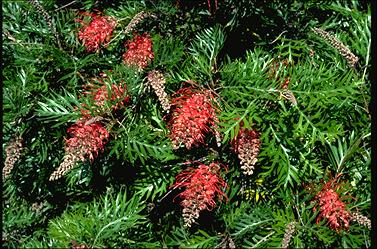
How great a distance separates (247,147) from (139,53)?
25cm

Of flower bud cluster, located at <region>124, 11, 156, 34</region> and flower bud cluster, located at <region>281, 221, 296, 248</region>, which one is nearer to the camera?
flower bud cluster, located at <region>281, 221, 296, 248</region>

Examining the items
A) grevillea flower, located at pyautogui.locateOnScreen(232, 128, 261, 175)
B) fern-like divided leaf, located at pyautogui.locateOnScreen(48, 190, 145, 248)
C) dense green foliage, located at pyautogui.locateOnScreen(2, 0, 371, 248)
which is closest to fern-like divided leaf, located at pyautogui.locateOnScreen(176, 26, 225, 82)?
dense green foliage, located at pyautogui.locateOnScreen(2, 0, 371, 248)

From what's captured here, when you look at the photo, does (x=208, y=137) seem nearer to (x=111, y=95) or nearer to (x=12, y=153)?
(x=111, y=95)

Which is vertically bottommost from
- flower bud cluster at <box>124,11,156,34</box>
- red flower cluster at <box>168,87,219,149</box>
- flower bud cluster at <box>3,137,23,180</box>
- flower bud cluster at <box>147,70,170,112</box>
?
flower bud cluster at <box>3,137,23,180</box>

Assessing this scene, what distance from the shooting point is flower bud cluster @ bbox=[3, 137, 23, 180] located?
104cm

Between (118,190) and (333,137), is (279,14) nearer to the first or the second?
(333,137)

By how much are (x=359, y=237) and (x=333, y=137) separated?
16 centimetres

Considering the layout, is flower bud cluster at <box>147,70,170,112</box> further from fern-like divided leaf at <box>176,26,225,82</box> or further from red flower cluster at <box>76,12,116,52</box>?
red flower cluster at <box>76,12,116,52</box>

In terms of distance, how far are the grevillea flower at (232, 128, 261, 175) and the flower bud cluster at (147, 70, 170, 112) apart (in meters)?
0.13

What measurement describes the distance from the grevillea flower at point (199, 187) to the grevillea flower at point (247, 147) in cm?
7

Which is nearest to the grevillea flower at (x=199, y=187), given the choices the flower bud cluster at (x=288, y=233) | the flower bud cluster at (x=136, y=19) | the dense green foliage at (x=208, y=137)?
the dense green foliage at (x=208, y=137)

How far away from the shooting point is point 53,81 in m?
1.17

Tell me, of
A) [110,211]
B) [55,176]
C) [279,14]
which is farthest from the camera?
[279,14]

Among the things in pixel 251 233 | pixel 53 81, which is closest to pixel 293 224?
pixel 251 233
